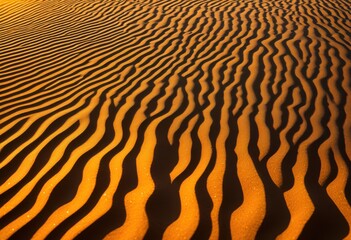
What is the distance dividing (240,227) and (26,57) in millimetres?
4947

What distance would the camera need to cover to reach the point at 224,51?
236 inches

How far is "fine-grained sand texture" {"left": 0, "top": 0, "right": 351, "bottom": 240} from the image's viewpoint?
8.50ft

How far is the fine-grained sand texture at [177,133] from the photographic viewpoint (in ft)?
8.50

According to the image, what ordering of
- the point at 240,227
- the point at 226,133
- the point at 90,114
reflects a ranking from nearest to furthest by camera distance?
the point at 240,227 → the point at 226,133 → the point at 90,114

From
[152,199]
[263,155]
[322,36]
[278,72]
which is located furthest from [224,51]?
[152,199]

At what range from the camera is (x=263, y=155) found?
3.27 metres

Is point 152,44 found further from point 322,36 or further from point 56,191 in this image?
point 56,191

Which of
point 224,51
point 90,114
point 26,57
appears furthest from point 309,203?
point 26,57

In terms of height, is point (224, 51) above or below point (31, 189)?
below

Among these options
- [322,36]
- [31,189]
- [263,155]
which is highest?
[31,189]

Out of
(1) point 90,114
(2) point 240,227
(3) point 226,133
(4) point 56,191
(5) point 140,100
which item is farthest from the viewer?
(5) point 140,100

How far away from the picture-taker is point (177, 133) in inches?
144

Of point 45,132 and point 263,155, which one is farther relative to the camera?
point 45,132

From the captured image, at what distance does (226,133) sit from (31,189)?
197 cm
